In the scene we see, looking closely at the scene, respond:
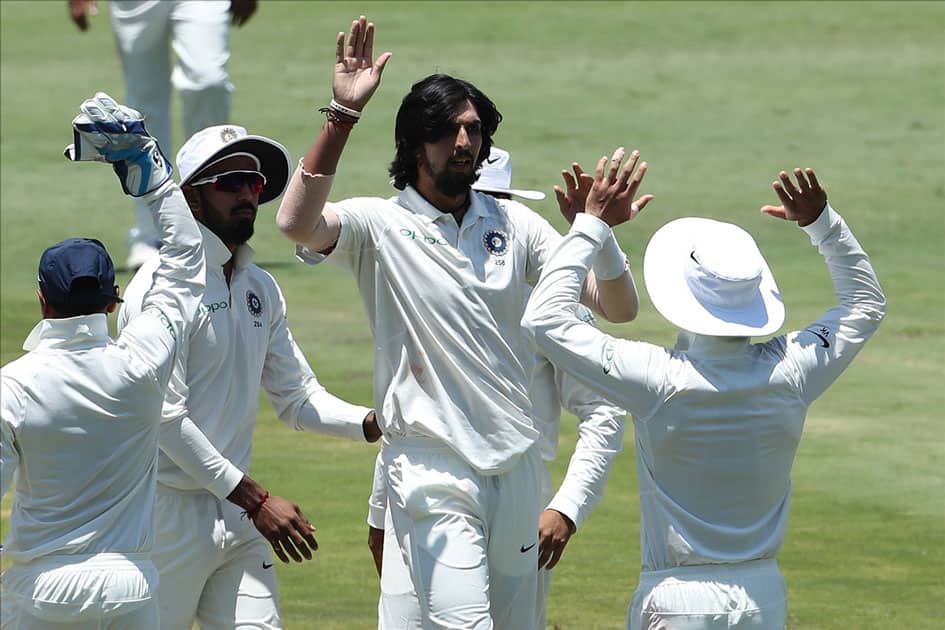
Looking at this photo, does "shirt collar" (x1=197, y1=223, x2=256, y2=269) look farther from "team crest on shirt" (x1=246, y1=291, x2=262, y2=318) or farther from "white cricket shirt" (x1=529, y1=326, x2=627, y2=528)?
"white cricket shirt" (x1=529, y1=326, x2=627, y2=528)

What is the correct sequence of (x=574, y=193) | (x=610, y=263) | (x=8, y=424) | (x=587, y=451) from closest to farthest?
1. (x=8, y=424)
2. (x=574, y=193)
3. (x=610, y=263)
4. (x=587, y=451)

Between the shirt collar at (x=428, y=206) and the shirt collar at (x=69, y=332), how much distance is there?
1157 mm

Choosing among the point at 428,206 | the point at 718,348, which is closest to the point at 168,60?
the point at 428,206

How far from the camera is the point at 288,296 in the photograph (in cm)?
1355

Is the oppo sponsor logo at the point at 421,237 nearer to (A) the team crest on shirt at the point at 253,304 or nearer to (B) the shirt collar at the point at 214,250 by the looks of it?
(B) the shirt collar at the point at 214,250

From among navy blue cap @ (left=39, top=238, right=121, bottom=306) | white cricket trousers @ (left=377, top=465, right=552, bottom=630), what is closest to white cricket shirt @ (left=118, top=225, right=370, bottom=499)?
white cricket trousers @ (left=377, top=465, right=552, bottom=630)

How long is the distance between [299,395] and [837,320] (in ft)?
6.58

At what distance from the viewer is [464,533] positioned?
563 centimetres

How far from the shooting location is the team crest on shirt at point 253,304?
6.30m

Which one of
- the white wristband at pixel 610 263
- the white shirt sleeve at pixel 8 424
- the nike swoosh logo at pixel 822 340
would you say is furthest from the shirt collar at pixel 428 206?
the white shirt sleeve at pixel 8 424

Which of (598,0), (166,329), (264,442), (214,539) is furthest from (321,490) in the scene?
(598,0)

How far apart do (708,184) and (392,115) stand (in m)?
3.40

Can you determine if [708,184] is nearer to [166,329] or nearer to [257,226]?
[257,226]

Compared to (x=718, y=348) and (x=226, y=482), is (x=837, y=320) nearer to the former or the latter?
(x=718, y=348)
